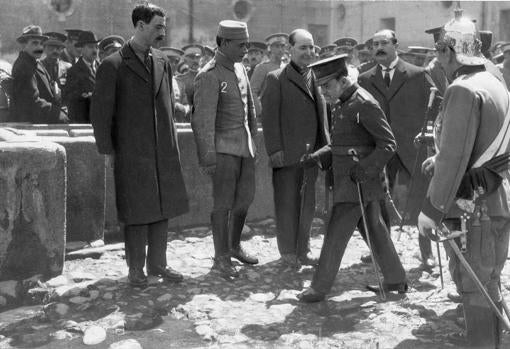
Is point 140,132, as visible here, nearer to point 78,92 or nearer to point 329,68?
point 329,68

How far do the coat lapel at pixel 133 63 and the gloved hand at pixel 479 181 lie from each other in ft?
8.87

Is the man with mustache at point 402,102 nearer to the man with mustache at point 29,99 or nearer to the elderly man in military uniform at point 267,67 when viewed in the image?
the elderly man in military uniform at point 267,67

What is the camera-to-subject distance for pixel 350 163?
5691 mm

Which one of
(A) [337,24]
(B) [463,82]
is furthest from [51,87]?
(A) [337,24]

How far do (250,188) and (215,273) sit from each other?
2.68ft

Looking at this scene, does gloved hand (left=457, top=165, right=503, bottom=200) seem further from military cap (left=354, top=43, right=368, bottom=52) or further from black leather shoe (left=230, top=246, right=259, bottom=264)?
military cap (left=354, top=43, right=368, bottom=52)

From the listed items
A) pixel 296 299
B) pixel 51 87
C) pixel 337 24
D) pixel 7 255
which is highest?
pixel 337 24

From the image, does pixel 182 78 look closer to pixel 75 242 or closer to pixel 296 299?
pixel 75 242

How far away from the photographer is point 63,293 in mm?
5793

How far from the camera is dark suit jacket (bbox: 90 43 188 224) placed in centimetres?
583

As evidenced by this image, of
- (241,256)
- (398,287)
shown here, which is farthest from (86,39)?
(398,287)

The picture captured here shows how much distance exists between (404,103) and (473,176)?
9.00 feet

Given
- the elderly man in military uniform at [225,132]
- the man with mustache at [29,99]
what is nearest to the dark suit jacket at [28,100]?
the man with mustache at [29,99]

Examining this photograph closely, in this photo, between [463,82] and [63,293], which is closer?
[463,82]
